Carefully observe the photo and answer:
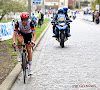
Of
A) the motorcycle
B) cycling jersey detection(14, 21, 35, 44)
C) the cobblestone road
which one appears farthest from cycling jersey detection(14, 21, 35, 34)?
the motorcycle

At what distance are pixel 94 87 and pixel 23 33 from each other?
2.22 meters

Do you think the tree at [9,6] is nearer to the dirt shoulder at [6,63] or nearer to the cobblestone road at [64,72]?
the dirt shoulder at [6,63]

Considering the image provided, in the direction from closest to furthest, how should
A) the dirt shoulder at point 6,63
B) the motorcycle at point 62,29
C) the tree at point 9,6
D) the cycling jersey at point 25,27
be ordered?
the cycling jersey at point 25,27 → the dirt shoulder at point 6,63 → the motorcycle at point 62,29 → the tree at point 9,6

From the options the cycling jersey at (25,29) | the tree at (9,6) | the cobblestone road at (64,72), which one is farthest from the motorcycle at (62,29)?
the tree at (9,6)

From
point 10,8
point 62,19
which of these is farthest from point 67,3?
point 62,19

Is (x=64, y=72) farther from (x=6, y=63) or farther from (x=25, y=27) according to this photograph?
(x=6, y=63)

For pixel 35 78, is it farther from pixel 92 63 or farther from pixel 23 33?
pixel 92 63

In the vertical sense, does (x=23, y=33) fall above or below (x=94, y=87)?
above

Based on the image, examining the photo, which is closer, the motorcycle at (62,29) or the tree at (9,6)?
the motorcycle at (62,29)

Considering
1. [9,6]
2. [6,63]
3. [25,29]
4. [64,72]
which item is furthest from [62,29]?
[9,6]

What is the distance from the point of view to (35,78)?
7.98 meters

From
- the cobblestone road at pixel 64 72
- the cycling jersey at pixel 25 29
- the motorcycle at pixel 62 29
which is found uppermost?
the cycling jersey at pixel 25 29

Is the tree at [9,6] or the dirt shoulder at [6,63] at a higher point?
the tree at [9,6]

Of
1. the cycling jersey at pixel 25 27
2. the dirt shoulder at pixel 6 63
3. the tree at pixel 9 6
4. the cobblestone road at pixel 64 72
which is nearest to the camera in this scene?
the cobblestone road at pixel 64 72
